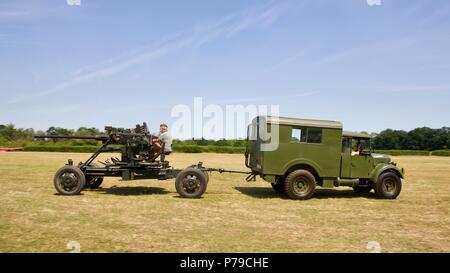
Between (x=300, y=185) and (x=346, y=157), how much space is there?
6.29 ft

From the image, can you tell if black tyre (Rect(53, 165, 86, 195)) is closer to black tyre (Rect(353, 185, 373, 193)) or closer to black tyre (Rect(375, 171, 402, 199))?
black tyre (Rect(375, 171, 402, 199))

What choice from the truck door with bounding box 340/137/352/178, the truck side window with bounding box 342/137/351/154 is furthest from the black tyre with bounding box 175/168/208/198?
the truck side window with bounding box 342/137/351/154

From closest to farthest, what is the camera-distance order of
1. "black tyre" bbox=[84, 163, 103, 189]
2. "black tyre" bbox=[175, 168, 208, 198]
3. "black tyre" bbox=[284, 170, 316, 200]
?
"black tyre" bbox=[175, 168, 208, 198], "black tyre" bbox=[284, 170, 316, 200], "black tyre" bbox=[84, 163, 103, 189]

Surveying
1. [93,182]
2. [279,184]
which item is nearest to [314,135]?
[279,184]

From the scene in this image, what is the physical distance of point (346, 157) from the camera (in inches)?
516

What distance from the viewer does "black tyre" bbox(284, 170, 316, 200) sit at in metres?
12.5

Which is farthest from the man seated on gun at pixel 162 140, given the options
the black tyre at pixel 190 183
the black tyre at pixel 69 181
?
the black tyre at pixel 69 181

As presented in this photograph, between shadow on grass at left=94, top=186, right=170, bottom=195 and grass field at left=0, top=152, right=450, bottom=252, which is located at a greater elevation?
shadow on grass at left=94, top=186, right=170, bottom=195

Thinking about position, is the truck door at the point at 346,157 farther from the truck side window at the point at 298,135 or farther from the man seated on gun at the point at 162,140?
the man seated on gun at the point at 162,140

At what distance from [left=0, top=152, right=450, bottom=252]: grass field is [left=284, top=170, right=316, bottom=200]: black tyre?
13.8 inches

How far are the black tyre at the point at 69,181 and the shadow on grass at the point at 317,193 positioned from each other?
18.7 ft

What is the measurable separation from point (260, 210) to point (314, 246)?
3.59 m
